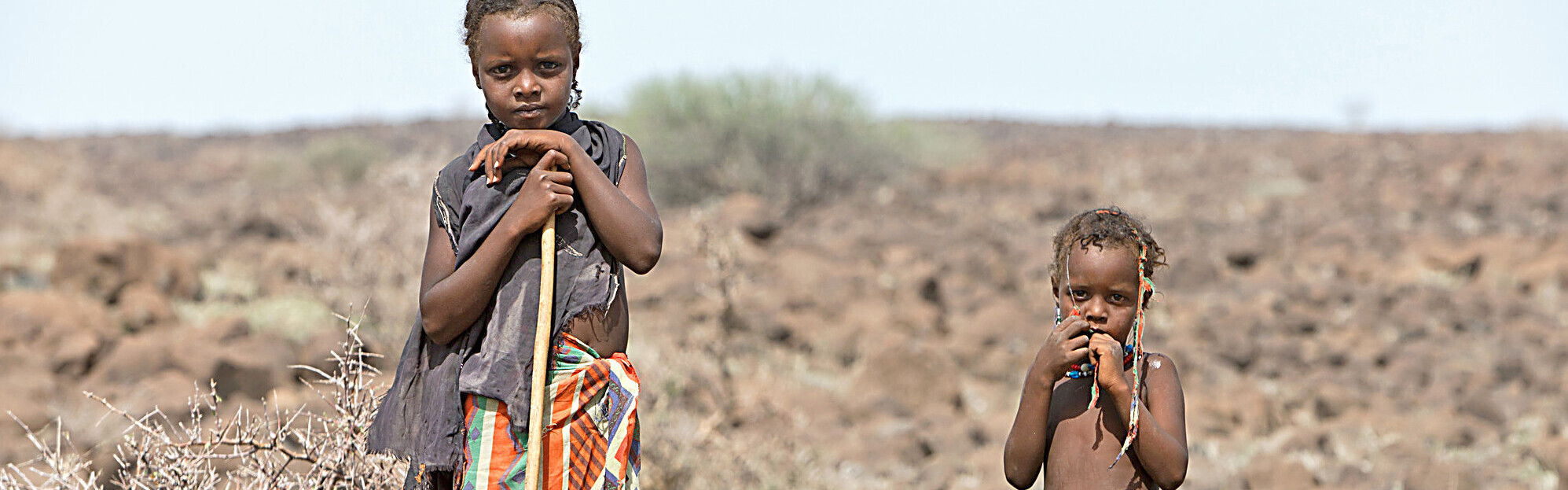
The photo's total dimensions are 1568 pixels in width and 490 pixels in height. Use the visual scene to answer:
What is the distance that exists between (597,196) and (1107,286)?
0.96 metres

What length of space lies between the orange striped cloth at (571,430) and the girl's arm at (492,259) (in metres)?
0.15

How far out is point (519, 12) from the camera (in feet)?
7.18

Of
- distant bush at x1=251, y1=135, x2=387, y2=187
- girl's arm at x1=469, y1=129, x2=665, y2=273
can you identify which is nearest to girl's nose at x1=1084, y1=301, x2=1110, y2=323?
girl's arm at x1=469, y1=129, x2=665, y2=273

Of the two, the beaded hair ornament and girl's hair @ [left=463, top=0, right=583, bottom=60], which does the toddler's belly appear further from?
the beaded hair ornament

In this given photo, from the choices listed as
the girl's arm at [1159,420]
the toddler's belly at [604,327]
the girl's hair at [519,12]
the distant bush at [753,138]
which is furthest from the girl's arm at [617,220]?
the distant bush at [753,138]

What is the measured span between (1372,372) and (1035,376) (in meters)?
7.45

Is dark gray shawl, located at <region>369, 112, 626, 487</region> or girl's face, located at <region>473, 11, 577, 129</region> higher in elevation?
girl's face, located at <region>473, 11, 577, 129</region>

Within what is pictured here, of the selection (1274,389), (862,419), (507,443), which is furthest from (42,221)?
(507,443)

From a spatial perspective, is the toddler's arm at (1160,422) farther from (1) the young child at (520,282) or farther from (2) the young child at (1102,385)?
(1) the young child at (520,282)

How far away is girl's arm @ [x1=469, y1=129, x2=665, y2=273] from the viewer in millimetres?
2148

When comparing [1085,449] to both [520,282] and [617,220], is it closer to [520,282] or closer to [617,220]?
[617,220]

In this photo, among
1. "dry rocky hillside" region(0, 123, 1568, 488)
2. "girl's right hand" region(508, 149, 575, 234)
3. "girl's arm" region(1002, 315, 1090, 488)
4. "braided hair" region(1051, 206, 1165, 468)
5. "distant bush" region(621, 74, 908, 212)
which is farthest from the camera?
"distant bush" region(621, 74, 908, 212)

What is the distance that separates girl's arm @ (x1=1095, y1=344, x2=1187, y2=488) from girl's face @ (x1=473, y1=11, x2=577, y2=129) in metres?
1.08

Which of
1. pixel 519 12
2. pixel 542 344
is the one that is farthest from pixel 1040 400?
pixel 519 12
